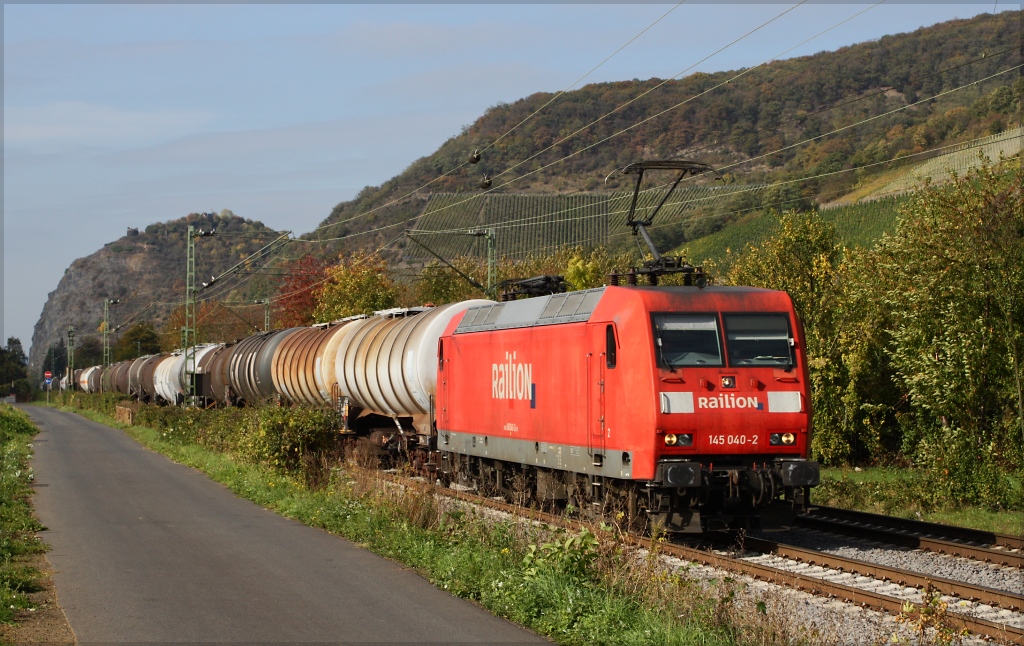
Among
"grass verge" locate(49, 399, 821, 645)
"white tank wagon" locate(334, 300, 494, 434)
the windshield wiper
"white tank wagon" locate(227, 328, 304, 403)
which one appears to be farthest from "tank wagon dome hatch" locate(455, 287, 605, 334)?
"white tank wagon" locate(227, 328, 304, 403)

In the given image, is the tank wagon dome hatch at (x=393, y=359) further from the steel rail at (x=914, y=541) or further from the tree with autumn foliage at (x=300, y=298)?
the tree with autumn foliage at (x=300, y=298)

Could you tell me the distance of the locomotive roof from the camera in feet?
47.2

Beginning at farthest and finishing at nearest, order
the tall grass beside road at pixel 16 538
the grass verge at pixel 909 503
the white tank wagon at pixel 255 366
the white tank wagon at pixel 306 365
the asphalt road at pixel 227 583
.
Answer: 1. the white tank wagon at pixel 255 366
2. the white tank wagon at pixel 306 365
3. the grass verge at pixel 909 503
4. the tall grass beside road at pixel 16 538
5. the asphalt road at pixel 227 583

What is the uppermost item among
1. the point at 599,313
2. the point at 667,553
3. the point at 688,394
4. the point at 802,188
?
the point at 802,188

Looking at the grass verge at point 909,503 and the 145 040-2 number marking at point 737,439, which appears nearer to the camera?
the 145 040-2 number marking at point 737,439

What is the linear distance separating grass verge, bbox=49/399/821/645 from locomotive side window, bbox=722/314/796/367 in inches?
127

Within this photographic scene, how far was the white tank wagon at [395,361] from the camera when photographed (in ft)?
74.3

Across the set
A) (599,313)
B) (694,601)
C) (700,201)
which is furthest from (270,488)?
(700,201)

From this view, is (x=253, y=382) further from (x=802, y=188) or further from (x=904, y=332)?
(x=802, y=188)

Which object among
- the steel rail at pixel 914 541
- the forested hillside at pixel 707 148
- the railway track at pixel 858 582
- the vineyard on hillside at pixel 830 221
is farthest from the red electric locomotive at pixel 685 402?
the forested hillside at pixel 707 148

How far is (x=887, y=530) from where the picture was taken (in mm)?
14406

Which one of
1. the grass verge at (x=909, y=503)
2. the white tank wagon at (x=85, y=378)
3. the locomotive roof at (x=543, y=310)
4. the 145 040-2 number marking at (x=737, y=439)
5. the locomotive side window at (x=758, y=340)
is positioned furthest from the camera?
the white tank wagon at (x=85, y=378)

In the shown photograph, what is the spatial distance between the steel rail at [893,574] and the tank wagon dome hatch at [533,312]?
3930 mm

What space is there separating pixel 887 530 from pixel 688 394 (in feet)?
11.6
